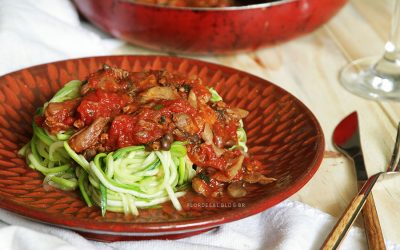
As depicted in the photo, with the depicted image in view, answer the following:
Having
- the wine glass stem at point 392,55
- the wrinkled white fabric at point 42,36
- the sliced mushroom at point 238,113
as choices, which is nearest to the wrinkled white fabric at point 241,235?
the sliced mushroom at point 238,113

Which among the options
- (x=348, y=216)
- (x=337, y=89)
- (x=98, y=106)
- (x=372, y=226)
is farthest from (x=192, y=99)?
(x=337, y=89)

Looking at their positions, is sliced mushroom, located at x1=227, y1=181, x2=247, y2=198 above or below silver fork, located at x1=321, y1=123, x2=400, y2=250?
above

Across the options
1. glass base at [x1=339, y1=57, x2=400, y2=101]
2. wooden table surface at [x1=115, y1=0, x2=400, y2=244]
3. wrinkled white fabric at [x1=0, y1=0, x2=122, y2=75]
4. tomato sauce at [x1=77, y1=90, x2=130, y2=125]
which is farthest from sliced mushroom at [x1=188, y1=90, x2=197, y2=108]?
glass base at [x1=339, y1=57, x2=400, y2=101]

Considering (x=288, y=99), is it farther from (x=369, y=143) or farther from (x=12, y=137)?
(x=12, y=137)

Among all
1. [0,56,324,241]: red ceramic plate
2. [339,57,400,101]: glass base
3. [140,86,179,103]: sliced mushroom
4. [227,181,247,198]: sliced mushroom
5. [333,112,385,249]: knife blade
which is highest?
[140,86,179,103]: sliced mushroom

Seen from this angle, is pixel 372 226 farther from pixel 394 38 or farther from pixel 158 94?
pixel 394 38

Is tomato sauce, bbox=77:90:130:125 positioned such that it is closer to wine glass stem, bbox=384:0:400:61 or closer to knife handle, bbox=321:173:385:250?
knife handle, bbox=321:173:385:250

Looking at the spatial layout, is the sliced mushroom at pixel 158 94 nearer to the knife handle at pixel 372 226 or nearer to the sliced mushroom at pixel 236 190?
the sliced mushroom at pixel 236 190

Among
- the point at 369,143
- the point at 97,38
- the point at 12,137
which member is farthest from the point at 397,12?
the point at 12,137
